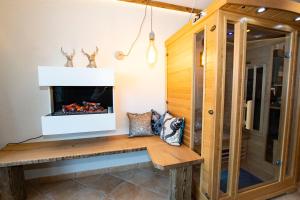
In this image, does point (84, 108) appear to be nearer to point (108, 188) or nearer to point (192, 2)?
point (108, 188)

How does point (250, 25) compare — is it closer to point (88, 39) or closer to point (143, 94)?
point (143, 94)

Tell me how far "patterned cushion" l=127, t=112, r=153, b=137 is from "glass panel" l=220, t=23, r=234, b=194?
3.42 ft

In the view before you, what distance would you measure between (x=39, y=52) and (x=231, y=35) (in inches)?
88.6

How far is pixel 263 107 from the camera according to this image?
1982mm

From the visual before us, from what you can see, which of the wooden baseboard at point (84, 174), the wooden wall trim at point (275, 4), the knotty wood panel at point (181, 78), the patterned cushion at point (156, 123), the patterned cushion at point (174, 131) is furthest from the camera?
the patterned cushion at point (156, 123)

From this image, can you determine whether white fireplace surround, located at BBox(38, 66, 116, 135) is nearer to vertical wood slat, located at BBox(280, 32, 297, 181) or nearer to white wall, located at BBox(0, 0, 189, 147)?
white wall, located at BBox(0, 0, 189, 147)

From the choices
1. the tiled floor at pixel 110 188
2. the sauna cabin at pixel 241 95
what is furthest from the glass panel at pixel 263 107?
the tiled floor at pixel 110 188

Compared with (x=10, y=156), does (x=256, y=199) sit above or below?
below

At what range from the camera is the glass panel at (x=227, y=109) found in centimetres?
150

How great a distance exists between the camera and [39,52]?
2014 millimetres

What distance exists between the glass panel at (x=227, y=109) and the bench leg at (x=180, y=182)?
35 cm

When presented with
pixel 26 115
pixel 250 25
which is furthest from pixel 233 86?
pixel 26 115

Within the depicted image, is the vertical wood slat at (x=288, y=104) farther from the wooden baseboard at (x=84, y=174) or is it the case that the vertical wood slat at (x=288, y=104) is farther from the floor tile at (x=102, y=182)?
the floor tile at (x=102, y=182)

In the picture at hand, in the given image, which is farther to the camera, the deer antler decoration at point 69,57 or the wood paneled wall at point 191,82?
the deer antler decoration at point 69,57
